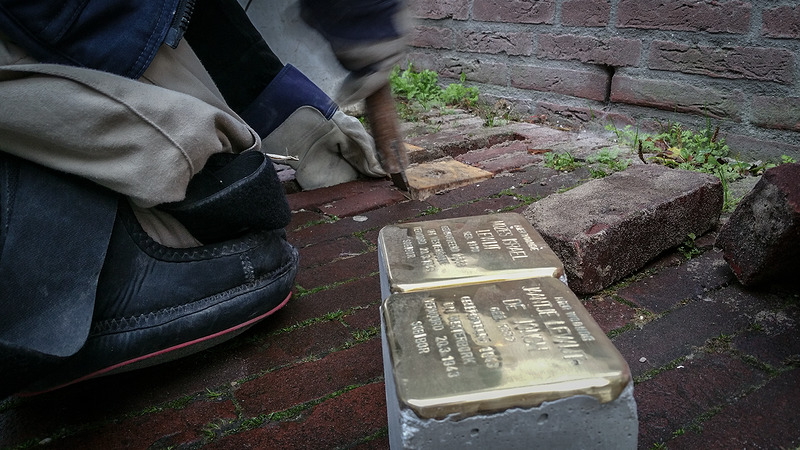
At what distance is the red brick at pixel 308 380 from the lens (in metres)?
1.12

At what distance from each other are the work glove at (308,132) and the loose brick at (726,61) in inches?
42.2

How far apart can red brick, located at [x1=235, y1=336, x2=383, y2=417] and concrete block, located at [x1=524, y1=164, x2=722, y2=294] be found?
0.48 m

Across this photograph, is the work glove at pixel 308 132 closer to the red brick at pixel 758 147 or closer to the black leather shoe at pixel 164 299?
the black leather shoe at pixel 164 299

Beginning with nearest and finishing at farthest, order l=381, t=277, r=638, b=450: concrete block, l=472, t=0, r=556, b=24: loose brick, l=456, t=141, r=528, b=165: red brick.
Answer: l=381, t=277, r=638, b=450: concrete block → l=456, t=141, r=528, b=165: red brick → l=472, t=0, r=556, b=24: loose brick

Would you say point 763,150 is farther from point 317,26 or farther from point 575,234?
point 317,26

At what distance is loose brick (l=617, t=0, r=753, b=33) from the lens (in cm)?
204

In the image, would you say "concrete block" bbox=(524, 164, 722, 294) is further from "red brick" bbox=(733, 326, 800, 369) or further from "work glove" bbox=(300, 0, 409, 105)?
"work glove" bbox=(300, 0, 409, 105)

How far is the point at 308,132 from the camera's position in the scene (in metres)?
2.04

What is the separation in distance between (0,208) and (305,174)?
118cm

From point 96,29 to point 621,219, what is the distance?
1114mm

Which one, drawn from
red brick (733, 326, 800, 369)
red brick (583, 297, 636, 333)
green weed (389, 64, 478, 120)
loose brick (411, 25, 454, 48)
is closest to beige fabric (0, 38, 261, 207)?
red brick (583, 297, 636, 333)

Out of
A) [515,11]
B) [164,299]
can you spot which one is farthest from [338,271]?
[515,11]

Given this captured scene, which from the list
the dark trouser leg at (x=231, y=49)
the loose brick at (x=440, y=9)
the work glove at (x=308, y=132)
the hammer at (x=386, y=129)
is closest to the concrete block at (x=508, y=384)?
the hammer at (x=386, y=129)

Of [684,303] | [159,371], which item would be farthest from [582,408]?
[159,371]
